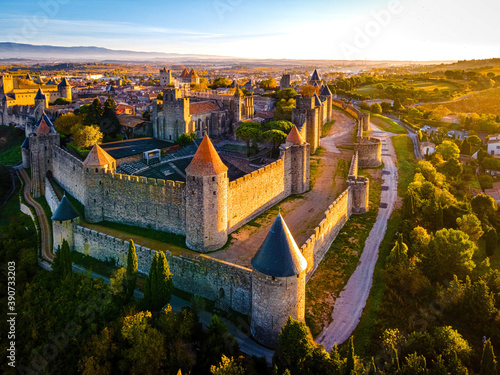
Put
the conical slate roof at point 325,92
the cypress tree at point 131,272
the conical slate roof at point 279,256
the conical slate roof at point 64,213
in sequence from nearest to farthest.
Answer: the conical slate roof at point 279,256, the cypress tree at point 131,272, the conical slate roof at point 64,213, the conical slate roof at point 325,92

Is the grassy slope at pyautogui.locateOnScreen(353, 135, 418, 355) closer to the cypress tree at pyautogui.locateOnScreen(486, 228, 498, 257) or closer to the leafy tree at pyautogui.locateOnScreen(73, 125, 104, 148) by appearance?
the cypress tree at pyautogui.locateOnScreen(486, 228, 498, 257)

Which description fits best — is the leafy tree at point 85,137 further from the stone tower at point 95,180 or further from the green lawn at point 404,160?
the green lawn at point 404,160

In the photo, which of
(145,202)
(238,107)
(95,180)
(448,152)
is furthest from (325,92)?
(95,180)

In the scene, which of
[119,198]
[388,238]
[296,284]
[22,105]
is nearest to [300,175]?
[388,238]

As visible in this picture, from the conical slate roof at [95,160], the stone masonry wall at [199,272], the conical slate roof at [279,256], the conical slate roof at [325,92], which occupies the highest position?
the conical slate roof at [325,92]

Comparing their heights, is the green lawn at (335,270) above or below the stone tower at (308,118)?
below

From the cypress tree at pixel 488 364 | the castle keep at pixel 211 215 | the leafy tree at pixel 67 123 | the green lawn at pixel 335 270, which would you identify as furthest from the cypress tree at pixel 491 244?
the leafy tree at pixel 67 123

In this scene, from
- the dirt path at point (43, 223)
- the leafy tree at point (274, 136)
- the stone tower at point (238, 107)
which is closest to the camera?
the dirt path at point (43, 223)

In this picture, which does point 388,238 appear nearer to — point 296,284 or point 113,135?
point 296,284
